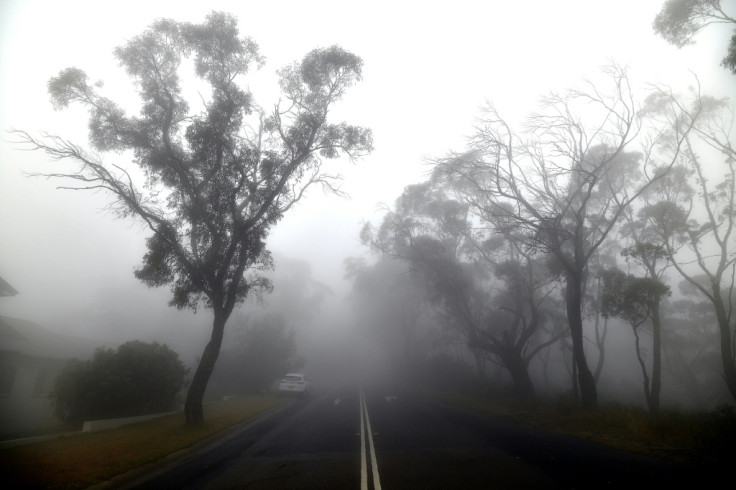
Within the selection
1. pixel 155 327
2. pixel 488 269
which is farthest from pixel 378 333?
pixel 155 327

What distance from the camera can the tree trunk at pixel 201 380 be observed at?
1370 cm

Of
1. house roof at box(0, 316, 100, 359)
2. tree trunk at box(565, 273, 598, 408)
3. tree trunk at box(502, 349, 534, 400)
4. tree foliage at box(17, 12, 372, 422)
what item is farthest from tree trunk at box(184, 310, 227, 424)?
tree trunk at box(502, 349, 534, 400)

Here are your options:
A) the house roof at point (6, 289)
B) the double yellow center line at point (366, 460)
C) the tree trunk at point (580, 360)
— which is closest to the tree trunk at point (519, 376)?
the tree trunk at point (580, 360)

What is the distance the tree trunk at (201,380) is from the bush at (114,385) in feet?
10.7

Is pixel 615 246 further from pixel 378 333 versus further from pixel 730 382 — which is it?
pixel 378 333

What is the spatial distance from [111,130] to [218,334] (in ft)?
30.6

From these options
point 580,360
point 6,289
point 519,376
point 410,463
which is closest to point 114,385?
point 6,289

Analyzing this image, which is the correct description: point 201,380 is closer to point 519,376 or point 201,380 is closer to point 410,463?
point 410,463

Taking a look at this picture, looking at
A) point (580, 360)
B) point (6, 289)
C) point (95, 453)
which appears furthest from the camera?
point (6, 289)

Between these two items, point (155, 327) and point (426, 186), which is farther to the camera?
point (155, 327)

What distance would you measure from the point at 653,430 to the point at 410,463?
7.50 meters

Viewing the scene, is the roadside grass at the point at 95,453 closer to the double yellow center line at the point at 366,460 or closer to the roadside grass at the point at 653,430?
the double yellow center line at the point at 366,460

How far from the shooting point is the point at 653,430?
420 inches

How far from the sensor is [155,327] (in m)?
69.8
